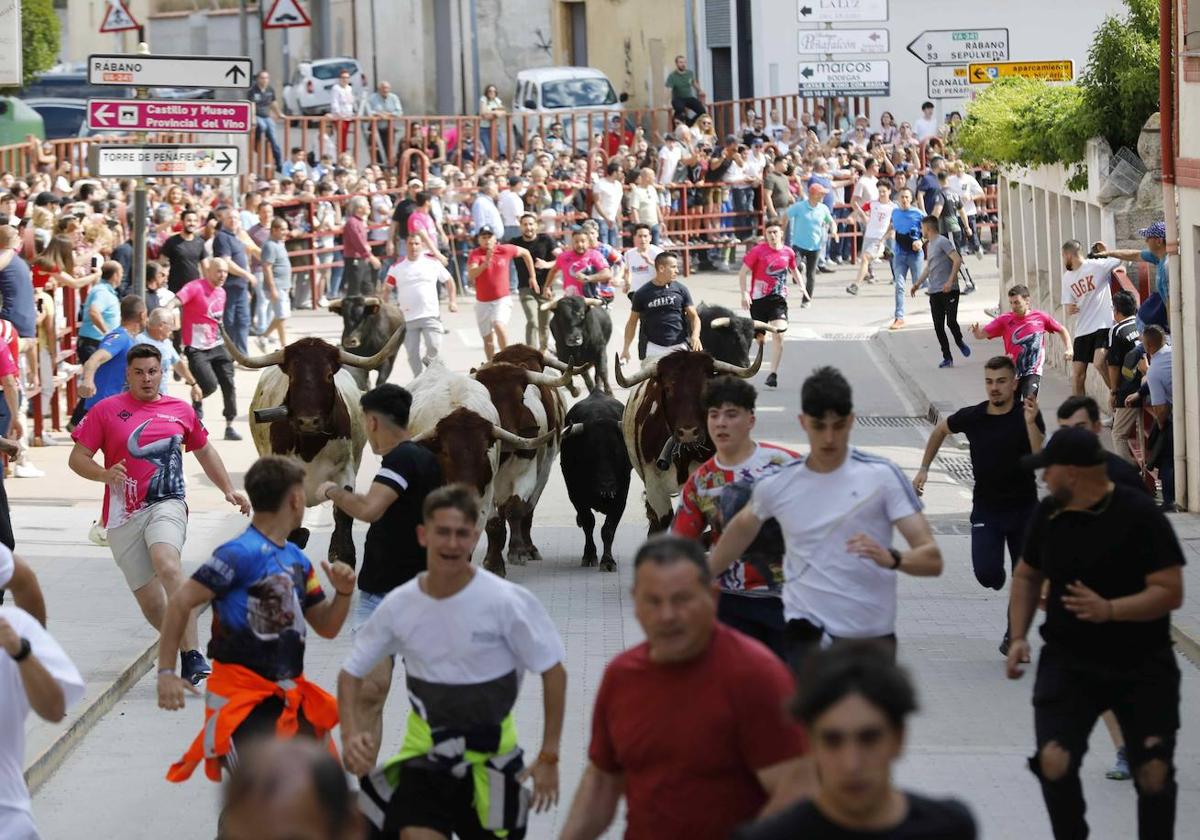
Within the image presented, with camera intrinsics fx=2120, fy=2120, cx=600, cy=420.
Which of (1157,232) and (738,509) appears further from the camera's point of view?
(1157,232)

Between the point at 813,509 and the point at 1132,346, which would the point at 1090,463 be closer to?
the point at 813,509

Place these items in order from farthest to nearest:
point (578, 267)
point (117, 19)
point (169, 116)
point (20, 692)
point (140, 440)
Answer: point (117, 19) < point (578, 267) < point (169, 116) < point (140, 440) < point (20, 692)

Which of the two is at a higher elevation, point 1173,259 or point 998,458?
point 1173,259

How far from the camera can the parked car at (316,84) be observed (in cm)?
4453

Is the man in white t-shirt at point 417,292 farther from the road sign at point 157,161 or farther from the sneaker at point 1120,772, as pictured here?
the sneaker at point 1120,772

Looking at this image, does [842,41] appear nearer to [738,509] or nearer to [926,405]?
[926,405]

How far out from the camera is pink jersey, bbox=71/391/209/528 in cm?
1067

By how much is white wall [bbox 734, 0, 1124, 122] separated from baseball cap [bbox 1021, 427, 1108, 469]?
136ft

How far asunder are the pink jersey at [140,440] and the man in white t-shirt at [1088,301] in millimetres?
10034

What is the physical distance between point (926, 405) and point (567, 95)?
23.7 metres

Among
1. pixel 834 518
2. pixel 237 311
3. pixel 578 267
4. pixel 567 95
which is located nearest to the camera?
pixel 834 518

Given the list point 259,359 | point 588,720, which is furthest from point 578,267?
point 588,720

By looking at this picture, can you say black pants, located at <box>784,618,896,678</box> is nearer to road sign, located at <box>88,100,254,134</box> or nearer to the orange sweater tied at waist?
the orange sweater tied at waist

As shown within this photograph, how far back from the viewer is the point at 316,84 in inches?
1754
